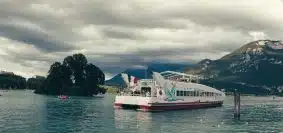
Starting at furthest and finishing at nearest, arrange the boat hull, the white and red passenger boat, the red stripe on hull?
1. the white and red passenger boat
2. the red stripe on hull
3. the boat hull

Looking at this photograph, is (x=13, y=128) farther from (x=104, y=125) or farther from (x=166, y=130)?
(x=166, y=130)

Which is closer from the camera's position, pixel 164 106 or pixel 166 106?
A: pixel 164 106

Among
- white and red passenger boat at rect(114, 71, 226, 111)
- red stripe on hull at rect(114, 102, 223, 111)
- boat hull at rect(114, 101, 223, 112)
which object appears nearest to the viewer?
boat hull at rect(114, 101, 223, 112)

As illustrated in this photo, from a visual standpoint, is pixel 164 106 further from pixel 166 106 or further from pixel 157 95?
pixel 157 95

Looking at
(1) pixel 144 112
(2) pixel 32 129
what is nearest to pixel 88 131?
(2) pixel 32 129

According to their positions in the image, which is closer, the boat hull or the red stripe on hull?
the boat hull

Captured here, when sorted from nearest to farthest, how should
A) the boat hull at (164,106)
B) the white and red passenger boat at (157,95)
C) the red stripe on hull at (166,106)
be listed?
the boat hull at (164,106) → the red stripe on hull at (166,106) → the white and red passenger boat at (157,95)

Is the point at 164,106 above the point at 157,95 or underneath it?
underneath

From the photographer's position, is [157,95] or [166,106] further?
[166,106]

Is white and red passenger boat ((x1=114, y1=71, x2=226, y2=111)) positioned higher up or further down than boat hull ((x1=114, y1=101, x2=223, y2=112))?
higher up

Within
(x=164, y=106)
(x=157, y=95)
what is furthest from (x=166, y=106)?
(x=157, y=95)

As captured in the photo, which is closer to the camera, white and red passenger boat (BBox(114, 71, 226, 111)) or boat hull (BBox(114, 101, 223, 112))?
boat hull (BBox(114, 101, 223, 112))

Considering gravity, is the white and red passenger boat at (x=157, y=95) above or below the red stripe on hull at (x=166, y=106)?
above

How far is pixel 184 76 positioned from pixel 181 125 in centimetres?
6711
